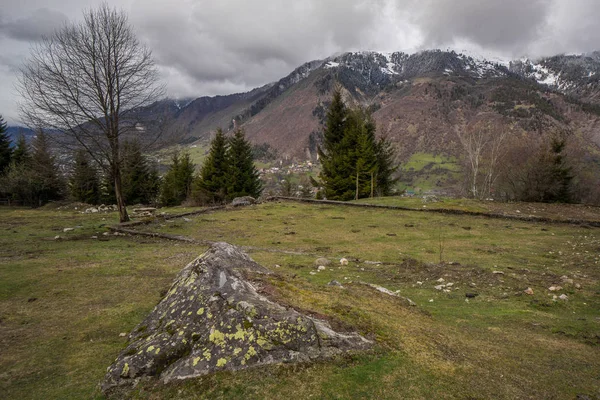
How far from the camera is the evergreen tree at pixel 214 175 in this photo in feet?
132

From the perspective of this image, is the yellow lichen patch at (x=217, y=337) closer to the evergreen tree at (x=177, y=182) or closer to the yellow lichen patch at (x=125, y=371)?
the yellow lichen patch at (x=125, y=371)

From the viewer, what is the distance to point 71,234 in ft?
54.3

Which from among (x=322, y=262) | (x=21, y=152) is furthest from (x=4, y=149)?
(x=322, y=262)

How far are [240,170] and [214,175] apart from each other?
3.39 m

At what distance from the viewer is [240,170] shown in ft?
137

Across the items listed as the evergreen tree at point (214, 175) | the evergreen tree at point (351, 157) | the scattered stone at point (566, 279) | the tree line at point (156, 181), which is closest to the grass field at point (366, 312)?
the scattered stone at point (566, 279)

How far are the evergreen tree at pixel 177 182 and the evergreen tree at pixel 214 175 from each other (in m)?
7.86

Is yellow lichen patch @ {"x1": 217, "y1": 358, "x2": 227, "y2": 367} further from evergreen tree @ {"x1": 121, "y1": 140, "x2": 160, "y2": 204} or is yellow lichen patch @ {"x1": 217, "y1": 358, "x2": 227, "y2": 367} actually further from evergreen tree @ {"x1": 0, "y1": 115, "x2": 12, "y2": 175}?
evergreen tree @ {"x1": 0, "y1": 115, "x2": 12, "y2": 175}

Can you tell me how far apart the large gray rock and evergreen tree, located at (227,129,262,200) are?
3652 centimetres

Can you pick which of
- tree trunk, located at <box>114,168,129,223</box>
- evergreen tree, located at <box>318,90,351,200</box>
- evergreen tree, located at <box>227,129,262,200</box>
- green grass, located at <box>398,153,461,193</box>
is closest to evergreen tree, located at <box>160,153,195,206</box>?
evergreen tree, located at <box>227,129,262,200</box>

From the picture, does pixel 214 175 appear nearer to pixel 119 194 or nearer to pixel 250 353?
pixel 119 194

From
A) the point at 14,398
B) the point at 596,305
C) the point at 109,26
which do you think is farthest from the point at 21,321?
the point at 109,26

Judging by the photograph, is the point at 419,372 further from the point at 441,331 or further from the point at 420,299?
the point at 420,299

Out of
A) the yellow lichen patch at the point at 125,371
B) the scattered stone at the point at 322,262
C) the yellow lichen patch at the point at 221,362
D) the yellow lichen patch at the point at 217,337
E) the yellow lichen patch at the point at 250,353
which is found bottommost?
the scattered stone at the point at 322,262
